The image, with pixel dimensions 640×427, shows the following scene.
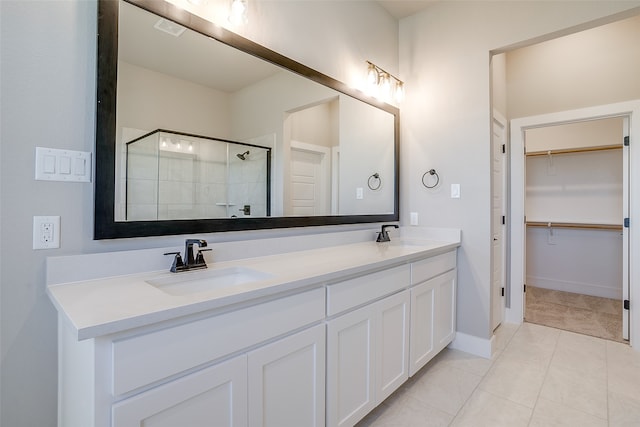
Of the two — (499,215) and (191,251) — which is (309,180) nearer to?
(191,251)

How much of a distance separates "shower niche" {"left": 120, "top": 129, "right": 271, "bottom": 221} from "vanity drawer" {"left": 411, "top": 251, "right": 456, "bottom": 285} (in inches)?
38.0

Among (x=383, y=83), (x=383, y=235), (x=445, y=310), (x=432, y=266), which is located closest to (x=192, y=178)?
(x=383, y=235)

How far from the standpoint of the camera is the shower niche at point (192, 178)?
1.27m

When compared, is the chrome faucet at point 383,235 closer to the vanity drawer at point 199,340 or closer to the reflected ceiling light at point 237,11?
the vanity drawer at point 199,340

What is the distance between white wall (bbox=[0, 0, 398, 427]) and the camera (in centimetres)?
102

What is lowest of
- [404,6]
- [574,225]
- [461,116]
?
[574,225]

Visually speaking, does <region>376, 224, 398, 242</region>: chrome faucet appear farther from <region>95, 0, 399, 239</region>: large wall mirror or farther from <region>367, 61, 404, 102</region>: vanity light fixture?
<region>367, 61, 404, 102</region>: vanity light fixture

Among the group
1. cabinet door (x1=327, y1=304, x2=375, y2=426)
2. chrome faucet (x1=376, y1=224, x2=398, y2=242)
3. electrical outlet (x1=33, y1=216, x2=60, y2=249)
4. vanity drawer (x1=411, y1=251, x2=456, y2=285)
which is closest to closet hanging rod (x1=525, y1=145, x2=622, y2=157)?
vanity drawer (x1=411, y1=251, x2=456, y2=285)

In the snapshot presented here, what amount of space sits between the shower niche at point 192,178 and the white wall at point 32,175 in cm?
14

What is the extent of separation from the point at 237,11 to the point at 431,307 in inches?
81.5

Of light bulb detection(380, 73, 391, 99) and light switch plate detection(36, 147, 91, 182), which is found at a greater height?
light bulb detection(380, 73, 391, 99)

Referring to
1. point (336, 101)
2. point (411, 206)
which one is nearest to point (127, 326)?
point (336, 101)

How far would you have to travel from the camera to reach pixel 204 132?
1.49 metres

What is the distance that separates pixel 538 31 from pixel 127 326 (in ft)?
9.50
